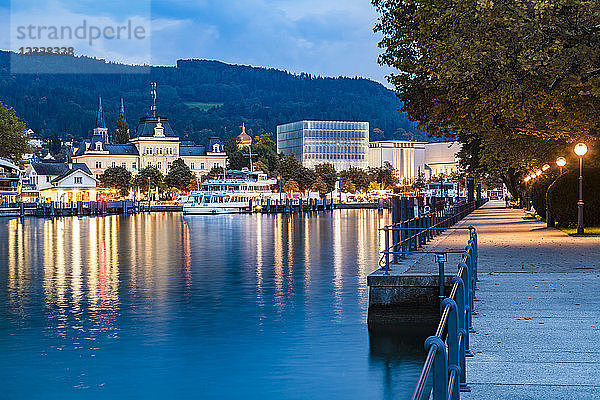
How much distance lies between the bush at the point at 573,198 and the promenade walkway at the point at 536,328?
45.5 ft

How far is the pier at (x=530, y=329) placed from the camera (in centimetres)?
1048

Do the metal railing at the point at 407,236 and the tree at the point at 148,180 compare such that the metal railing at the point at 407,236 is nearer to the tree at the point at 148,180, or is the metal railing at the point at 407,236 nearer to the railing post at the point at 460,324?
the railing post at the point at 460,324

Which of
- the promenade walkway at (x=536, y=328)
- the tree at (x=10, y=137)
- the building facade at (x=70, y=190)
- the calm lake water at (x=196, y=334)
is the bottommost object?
the calm lake water at (x=196, y=334)

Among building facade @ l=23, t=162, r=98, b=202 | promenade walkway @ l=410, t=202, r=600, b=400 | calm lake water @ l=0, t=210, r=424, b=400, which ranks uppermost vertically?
building facade @ l=23, t=162, r=98, b=202

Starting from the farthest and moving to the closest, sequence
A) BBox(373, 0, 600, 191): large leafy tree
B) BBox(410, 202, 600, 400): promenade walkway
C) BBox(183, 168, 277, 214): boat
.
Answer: BBox(183, 168, 277, 214): boat < BBox(373, 0, 600, 191): large leafy tree < BBox(410, 202, 600, 400): promenade walkway

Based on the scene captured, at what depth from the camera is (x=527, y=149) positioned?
4397 centimetres

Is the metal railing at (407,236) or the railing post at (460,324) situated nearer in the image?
the railing post at (460,324)

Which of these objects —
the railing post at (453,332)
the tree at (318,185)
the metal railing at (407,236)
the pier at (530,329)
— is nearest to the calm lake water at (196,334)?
the metal railing at (407,236)

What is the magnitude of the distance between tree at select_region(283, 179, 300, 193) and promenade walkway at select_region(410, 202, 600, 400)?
164050mm

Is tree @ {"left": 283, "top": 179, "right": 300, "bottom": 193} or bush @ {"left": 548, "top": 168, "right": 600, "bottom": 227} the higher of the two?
tree @ {"left": 283, "top": 179, "right": 300, "bottom": 193}

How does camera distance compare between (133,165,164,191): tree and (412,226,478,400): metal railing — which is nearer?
(412,226,478,400): metal railing

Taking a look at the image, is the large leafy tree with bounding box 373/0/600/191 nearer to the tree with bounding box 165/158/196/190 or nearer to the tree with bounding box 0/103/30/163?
the tree with bounding box 0/103/30/163

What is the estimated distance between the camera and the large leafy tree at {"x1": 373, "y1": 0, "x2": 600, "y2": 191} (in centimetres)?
2361

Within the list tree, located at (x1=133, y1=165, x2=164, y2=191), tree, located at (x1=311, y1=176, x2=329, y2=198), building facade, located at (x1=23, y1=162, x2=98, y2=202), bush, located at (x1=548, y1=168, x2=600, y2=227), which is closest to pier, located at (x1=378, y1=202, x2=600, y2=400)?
bush, located at (x1=548, y1=168, x2=600, y2=227)
